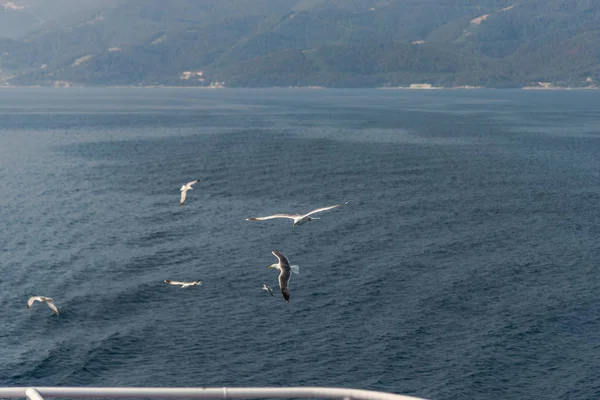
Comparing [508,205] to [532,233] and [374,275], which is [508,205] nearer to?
[532,233]

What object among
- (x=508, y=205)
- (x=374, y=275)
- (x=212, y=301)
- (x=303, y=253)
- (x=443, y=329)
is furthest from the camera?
(x=508, y=205)

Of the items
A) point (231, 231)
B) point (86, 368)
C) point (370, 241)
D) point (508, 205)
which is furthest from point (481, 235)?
point (86, 368)

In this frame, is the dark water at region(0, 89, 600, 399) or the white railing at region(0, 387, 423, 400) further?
the dark water at region(0, 89, 600, 399)

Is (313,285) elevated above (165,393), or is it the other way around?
(165,393)

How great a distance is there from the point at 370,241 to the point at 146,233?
2932cm

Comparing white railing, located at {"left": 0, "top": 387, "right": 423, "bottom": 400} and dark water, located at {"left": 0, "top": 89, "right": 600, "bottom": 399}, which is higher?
white railing, located at {"left": 0, "top": 387, "right": 423, "bottom": 400}

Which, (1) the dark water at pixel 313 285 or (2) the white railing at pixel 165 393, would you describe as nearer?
(2) the white railing at pixel 165 393

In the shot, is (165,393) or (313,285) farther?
(313,285)

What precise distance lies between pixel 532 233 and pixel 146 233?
50850mm

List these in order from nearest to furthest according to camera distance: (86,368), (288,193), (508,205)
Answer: (86,368) → (508,205) → (288,193)

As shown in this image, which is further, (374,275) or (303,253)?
(303,253)

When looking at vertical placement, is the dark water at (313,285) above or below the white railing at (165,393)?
below

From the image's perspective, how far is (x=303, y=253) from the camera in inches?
3477

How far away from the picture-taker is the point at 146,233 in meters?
97.8
